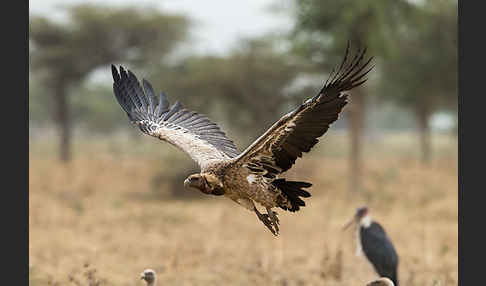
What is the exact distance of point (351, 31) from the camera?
51.6 ft

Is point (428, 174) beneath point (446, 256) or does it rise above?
above

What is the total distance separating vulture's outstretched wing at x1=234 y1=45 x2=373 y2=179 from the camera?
4699 mm

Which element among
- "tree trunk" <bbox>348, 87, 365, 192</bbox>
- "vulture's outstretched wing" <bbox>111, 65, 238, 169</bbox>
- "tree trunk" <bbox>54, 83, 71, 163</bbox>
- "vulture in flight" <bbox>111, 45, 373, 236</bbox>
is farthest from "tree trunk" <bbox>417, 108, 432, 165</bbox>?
"vulture in flight" <bbox>111, 45, 373, 236</bbox>

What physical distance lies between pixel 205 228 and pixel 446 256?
16.5 feet

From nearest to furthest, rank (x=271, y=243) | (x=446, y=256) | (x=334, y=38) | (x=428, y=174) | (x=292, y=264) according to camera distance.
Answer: (x=292, y=264) < (x=446, y=256) < (x=271, y=243) < (x=334, y=38) < (x=428, y=174)

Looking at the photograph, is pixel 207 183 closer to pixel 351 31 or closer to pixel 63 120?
pixel 351 31

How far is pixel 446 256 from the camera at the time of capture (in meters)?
10.3

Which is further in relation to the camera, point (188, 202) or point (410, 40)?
point (410, 40)

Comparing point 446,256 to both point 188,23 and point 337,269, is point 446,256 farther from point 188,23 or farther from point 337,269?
point 188,23

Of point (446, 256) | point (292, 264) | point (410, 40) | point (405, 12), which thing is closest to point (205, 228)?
point (292, 264)

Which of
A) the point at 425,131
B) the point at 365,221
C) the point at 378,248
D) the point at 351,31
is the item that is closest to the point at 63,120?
the point at 351,31

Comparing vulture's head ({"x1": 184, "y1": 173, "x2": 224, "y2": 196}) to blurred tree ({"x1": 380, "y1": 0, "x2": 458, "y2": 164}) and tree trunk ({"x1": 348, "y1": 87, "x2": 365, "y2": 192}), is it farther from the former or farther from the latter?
blurred tree ({"x1": 380, "y1": 0, "x2": 458, "y2": 164})

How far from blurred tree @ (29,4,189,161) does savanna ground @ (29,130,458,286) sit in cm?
358

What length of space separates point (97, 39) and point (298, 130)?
1861cm
